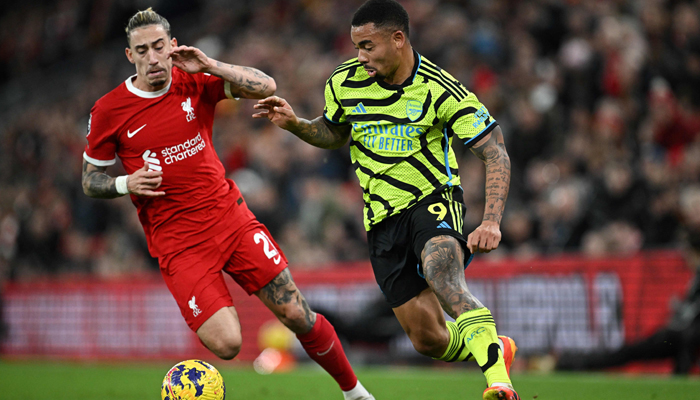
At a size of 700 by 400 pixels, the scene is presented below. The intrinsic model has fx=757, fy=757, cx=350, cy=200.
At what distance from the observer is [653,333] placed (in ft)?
29.5

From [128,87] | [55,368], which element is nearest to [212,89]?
[128,87]

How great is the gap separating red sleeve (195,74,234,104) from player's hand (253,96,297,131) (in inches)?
19.3

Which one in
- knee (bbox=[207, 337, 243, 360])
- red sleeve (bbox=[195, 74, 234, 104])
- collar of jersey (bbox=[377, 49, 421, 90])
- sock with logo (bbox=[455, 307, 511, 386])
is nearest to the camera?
sock with logo (bbox=[455, 307, 511, 386])

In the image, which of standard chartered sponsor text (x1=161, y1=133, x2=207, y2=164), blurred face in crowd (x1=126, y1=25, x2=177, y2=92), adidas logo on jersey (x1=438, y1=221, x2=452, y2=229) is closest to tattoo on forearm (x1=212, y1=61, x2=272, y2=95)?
blurred face in crowd (x1=126, y1=25, x2=177, y2=92)

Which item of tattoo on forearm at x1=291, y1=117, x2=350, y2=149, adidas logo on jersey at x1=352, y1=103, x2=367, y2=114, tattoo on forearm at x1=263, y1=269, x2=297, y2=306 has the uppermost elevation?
adidas logo on jersey at x1=352, y1=103, x2=367, y2=114

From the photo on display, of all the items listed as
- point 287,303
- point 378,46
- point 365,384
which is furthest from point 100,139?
point 365,384

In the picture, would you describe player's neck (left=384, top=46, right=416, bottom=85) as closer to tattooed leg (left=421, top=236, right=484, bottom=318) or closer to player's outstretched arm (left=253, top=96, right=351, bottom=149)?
player's outstretched arm (left=253, top=96, right=351, bottom=149)

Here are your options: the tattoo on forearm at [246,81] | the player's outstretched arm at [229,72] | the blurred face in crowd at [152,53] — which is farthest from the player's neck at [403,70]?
the blurred face in crowd at [152,53]

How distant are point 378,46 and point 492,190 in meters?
1.23

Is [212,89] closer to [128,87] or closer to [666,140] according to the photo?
[128,87]

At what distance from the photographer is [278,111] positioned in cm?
550

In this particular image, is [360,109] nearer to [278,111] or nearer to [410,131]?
[410,131]

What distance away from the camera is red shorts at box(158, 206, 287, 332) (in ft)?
18.7

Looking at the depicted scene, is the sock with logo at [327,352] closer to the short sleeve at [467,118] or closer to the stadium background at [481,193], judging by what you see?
the short sleeve at [467,118]
